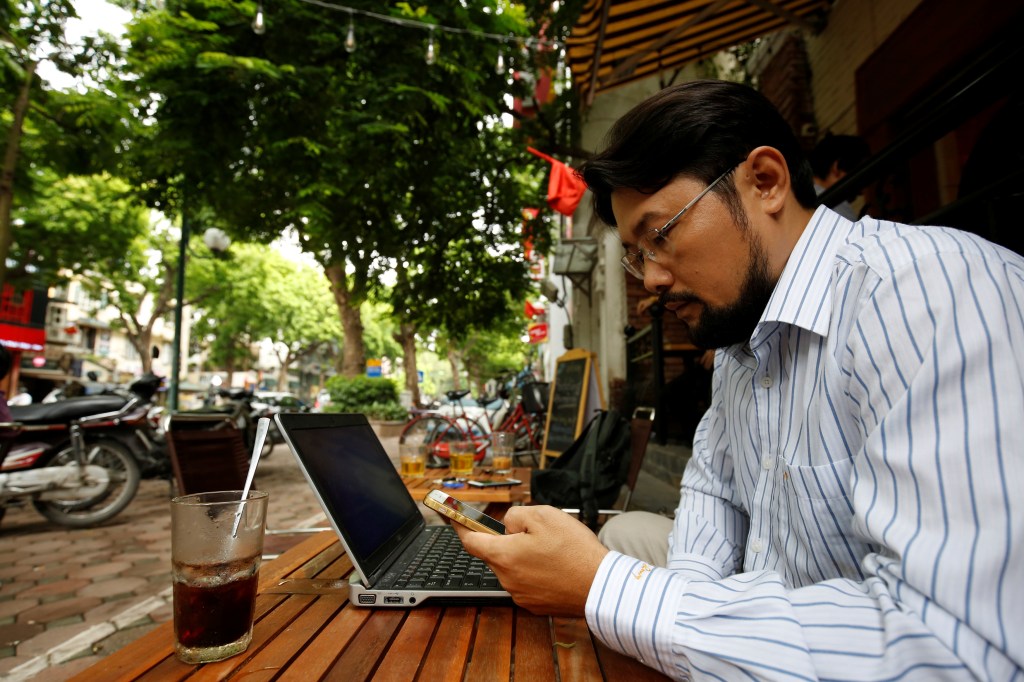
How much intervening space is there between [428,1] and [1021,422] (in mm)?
6235

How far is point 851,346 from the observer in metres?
0.89

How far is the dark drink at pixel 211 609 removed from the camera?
0.82 metres

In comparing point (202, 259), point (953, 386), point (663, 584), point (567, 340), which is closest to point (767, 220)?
point (953, 386)

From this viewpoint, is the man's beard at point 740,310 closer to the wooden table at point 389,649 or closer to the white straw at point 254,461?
the wooden table at point 389,649

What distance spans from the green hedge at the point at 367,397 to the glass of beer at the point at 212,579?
1372cm

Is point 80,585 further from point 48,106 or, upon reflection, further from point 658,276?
point 48,106

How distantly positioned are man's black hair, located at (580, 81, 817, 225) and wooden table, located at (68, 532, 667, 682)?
0.94m

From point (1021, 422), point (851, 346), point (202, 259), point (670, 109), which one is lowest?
point (1021, 422)

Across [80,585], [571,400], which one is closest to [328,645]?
[80,585]

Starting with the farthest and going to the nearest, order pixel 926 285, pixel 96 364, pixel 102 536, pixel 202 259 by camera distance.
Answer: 1. pixel 96 364
2. pixel 202 259
3. pixel 102 536
4. pixel 926 285

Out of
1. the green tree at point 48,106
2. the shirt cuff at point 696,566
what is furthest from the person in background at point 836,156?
the green tree at point 48,106

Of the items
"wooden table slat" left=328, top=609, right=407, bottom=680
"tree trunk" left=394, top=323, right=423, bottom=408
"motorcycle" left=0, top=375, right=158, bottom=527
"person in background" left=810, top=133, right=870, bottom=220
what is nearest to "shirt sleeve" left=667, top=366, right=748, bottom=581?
"wooden table slat" left=328, top=609, right=407, bottom=680

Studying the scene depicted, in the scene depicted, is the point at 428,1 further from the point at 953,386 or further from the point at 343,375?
the point at 343,375

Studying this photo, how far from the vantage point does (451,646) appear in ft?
2.81
